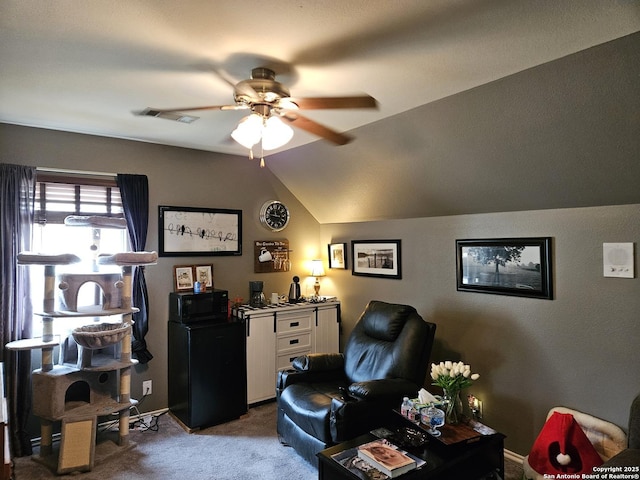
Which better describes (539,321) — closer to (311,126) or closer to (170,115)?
(311,126)

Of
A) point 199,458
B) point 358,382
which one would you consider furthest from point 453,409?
point 199,458

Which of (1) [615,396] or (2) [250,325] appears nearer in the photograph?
(1) [615,396]

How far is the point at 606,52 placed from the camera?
1.93 meters

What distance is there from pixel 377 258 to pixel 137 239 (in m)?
2.32

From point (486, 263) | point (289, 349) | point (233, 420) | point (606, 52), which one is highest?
point (606, 52)

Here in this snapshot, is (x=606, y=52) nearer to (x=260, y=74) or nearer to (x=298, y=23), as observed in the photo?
(x=298, y=23)

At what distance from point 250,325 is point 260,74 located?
249 cm

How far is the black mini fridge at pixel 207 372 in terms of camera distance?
3564 mm

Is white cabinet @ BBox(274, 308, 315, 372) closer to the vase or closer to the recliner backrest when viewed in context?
the recliner backrest

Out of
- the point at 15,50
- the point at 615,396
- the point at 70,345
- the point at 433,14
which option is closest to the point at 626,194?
the point at 615,396

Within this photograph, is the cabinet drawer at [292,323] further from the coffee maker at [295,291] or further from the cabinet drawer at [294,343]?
the coffee maker at [295,291]

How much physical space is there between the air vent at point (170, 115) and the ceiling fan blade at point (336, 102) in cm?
116

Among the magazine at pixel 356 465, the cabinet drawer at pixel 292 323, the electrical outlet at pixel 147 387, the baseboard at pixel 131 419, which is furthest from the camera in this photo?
the cabinet drawer at pixel 292 323

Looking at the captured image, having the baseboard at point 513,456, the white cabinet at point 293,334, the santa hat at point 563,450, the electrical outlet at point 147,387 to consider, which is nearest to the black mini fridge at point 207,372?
the electrical outlet at point 147,387
